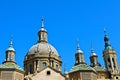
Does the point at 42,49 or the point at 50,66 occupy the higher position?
the point at 42,49

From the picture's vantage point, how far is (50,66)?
185 feet

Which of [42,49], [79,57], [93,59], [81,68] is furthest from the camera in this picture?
[93,59]

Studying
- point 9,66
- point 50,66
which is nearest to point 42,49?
point 50,66

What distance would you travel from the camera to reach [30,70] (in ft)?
223

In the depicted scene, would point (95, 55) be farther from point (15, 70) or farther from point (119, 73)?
point (15, 70)

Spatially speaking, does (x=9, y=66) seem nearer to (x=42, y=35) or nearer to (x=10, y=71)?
(x=10, y=71)

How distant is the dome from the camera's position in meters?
68.9

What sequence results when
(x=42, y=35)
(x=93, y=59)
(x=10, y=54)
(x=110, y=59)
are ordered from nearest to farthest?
(x=10, y=54), (x=93, y=59), (x=42, y=35), (x=110, y=59)

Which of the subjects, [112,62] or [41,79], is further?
[112,62]

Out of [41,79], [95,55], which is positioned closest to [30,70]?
[41,79]

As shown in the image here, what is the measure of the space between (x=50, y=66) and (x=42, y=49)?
544 inches

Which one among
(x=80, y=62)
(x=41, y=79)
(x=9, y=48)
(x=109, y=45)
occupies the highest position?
(x=109, y=45)

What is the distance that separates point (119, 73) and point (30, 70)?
2386 cm

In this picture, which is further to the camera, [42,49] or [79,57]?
[42,49]
